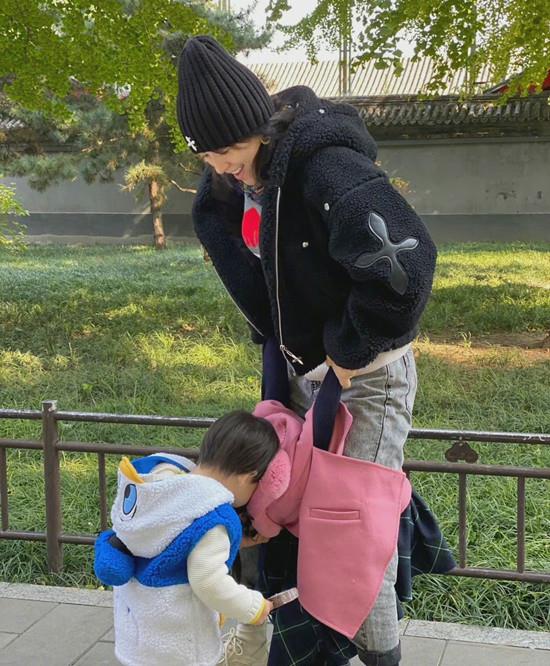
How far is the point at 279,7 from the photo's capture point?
708cm

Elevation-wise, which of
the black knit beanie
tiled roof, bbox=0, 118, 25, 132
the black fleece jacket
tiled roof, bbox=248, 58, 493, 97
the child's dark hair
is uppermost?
tiled roof, bbox=248, 58, 493, 97

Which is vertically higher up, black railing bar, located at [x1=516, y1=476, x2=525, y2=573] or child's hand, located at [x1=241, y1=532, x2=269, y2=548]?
child's hand, located at [x1=241, y1=532, x2=269, y2=548]

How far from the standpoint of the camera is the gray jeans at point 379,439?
77.0 inches

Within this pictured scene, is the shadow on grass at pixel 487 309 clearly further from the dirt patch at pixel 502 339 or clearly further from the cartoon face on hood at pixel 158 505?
the cartoon face on hood at pixel 158 505

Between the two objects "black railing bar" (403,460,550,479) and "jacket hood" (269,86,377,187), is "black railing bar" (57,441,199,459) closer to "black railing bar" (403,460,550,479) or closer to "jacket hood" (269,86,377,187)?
"black railing bar" (403,460,550,479)

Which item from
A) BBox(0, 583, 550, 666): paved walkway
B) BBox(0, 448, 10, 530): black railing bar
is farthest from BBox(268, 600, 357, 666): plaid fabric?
BBox(0, 448, 10, 530): black railing bar

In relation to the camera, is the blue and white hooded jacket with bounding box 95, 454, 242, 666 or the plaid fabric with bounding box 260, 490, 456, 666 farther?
the plaid fabric with bounding box 260, 490, 456, 666

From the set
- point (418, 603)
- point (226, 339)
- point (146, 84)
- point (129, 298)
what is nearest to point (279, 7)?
point (146, 84)

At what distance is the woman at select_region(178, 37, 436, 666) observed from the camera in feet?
5.75

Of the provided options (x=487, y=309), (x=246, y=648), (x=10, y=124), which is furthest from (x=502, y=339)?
(x=10, y=124)

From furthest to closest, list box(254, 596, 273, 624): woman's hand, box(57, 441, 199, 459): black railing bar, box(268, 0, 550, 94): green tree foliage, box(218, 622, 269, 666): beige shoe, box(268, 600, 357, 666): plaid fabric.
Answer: box(268, 0, 550, 94): green tree foliage, box(57, 441, 199, 459): black railing bar, box(218, 622, 269, 666): beige shoe, box(268, 600, 357, 666): plaid fabric, box(254, 596, 273, 624): woman's hand

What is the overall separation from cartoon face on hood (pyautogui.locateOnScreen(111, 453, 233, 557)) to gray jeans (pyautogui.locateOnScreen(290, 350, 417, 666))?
348 mm

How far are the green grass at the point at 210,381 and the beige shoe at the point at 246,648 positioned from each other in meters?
1.01

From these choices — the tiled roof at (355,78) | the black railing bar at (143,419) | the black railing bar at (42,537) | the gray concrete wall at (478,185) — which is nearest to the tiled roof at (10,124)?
the gray concrete wall at (478,185)
